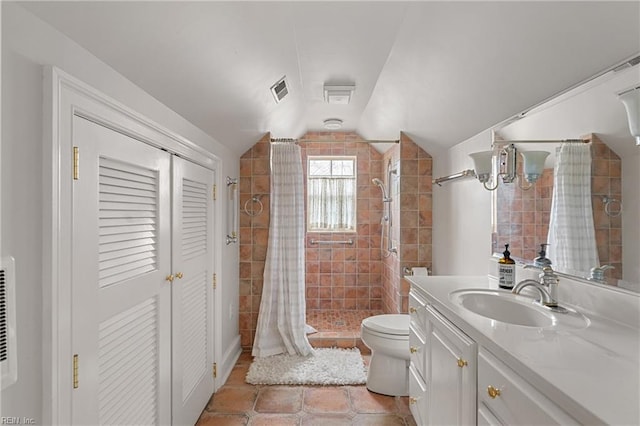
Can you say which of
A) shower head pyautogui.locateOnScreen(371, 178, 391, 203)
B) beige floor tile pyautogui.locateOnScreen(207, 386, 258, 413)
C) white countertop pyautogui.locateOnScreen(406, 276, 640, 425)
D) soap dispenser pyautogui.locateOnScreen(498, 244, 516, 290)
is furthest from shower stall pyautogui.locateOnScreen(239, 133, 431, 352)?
white countertop pyautogui.locateOnScreen(406, 276, 640, 425)

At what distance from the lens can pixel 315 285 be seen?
424 cm

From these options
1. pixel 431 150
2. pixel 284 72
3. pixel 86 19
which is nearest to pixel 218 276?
pixel 284 72

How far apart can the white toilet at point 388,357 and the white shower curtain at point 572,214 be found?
3.80ft

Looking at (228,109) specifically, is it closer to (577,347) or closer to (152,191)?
(152,191)

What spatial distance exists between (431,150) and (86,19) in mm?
2703

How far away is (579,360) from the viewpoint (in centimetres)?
91

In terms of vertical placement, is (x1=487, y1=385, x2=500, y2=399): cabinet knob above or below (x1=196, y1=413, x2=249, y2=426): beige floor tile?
above

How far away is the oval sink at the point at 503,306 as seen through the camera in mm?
1404

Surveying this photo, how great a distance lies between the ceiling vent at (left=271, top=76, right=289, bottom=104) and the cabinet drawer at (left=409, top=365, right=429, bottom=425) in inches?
79.1

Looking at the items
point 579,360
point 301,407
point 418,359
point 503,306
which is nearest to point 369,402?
point 301,407

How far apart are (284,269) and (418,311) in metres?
1.48

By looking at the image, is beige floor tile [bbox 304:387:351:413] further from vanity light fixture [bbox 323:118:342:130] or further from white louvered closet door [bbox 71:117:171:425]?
vanity light fixture [bbox 323:118:342:130]

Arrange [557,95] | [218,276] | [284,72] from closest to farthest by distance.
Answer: [557,95]
[284,72]
[218,276]

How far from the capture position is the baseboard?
8.25ft
